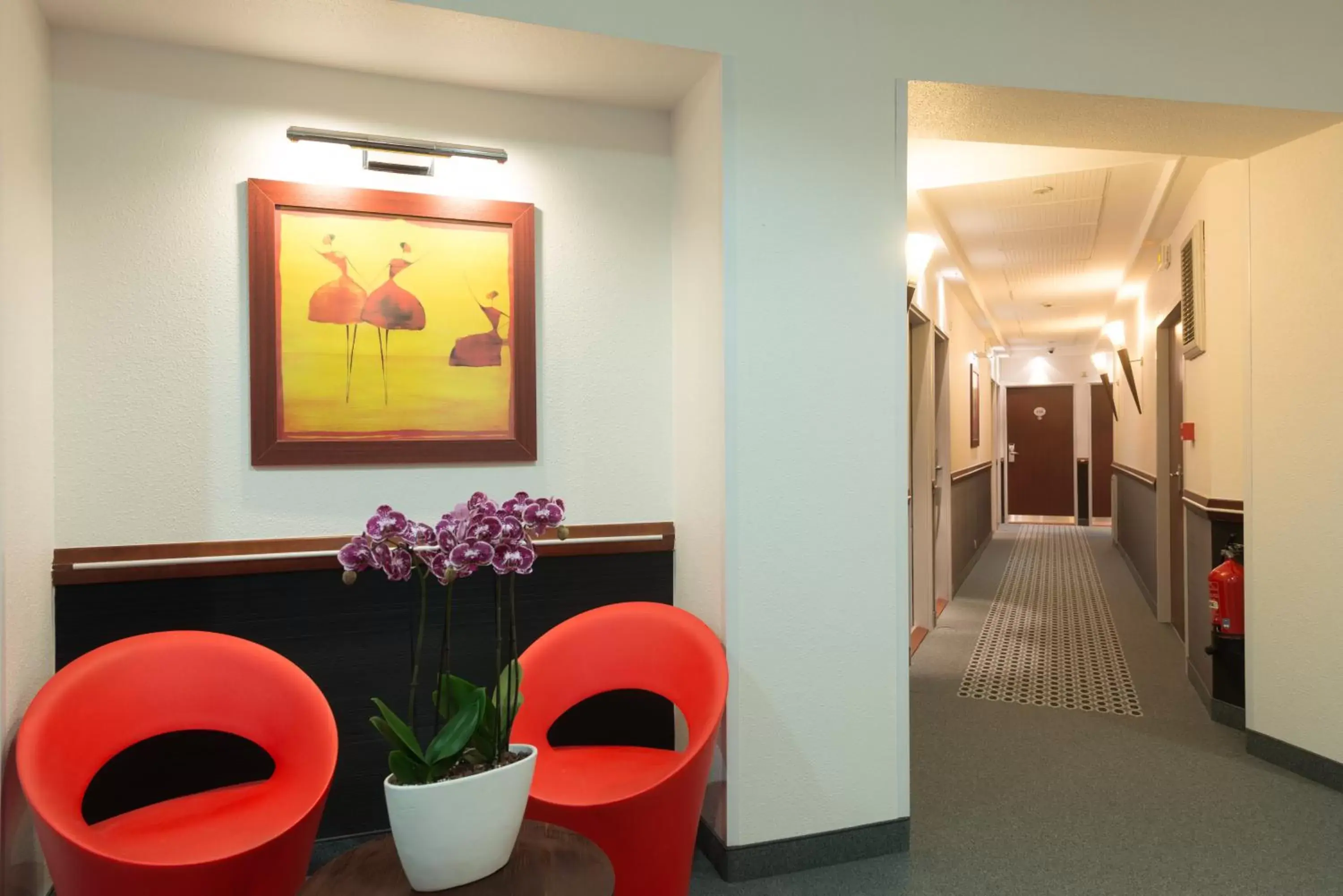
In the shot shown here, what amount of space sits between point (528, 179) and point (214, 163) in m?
0.96

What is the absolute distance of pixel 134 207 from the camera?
2.56 meters

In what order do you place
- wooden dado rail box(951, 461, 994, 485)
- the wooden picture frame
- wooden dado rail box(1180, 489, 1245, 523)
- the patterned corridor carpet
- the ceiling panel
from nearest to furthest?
wooden dado rail box(1180, 489, 1245, 523) → the patterned corridor carpet → the ceiling panel → wooden dado rail box(951, 461, 994, 485) → the wooden picture frame

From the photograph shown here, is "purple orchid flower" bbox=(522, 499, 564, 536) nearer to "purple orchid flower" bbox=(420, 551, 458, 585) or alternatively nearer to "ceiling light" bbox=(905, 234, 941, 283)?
"purple orchid flower" bbox=(420, 551, 458, 585)

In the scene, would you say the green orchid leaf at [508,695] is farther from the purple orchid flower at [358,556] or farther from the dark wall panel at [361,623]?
the dark wall panel at [361,623]

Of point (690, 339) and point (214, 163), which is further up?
point (214, 163)

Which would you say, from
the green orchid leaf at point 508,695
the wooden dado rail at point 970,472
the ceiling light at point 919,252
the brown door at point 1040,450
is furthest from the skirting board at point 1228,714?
the brown door at point 1040,450

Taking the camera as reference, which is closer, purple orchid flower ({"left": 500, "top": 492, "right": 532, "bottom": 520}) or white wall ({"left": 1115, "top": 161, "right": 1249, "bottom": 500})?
purple orchid flower ({"left": 500, "top": 492, "right": 532, "bottom": 520})

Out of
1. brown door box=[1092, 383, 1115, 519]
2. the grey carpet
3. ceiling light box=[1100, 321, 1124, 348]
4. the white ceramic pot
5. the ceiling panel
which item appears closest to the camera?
the white ceramic pot

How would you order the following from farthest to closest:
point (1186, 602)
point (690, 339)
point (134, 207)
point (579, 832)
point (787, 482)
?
point (1186, 602) → point (690, 339) → point (787, 482) → point (134, 207) → point (579, 832)

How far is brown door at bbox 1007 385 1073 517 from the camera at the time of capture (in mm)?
13766

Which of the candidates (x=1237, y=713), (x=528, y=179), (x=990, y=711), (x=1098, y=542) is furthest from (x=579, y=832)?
(x=1098, y=542)

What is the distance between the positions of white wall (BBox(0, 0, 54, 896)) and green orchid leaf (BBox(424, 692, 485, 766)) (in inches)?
45.0

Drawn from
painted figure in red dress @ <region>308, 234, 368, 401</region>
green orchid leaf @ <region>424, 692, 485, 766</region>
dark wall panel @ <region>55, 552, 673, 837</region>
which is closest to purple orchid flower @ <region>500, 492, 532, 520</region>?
green orchid leaf @ <region>424, 692, 485, 766</region>

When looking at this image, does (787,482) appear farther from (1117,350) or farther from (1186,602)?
(1117,350)
